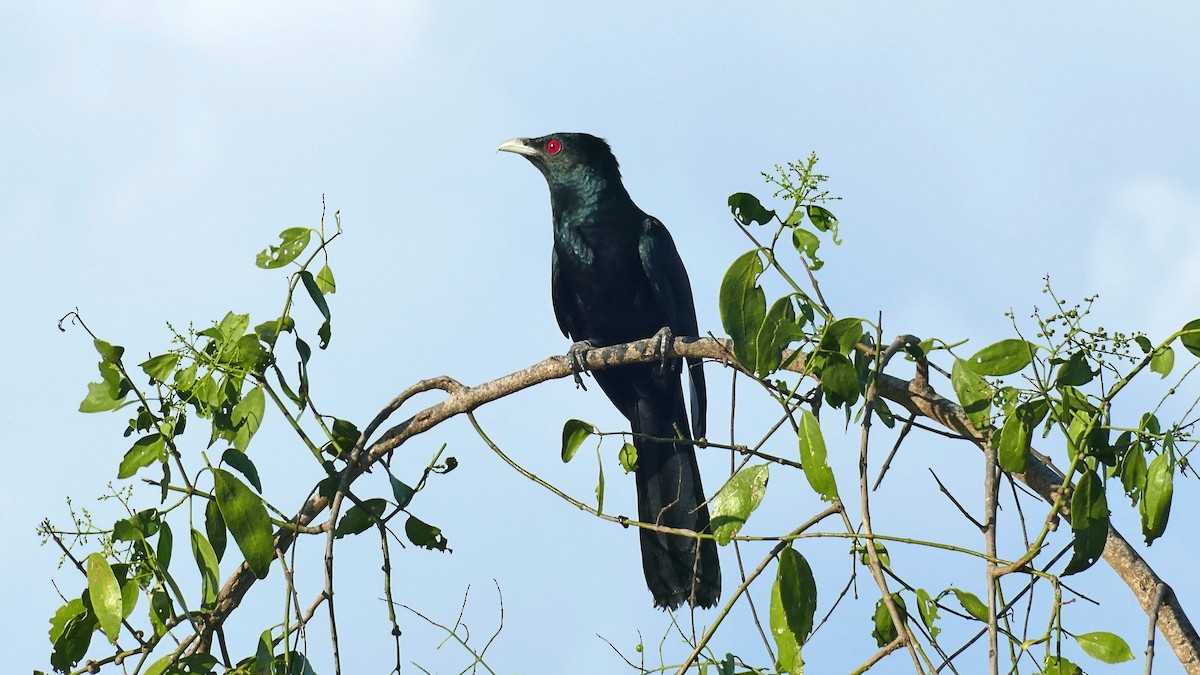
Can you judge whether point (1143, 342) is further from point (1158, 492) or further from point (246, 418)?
point (246, 418)

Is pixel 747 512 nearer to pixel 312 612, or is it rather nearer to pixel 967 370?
pixel 967 370

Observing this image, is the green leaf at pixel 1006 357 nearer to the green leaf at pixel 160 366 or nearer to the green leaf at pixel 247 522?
the green leaf at pixel 247 522

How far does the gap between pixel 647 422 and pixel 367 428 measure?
6.83 ft

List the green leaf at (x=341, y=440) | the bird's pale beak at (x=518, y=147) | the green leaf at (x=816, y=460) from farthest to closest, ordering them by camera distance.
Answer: the bird's pale beak at (x=518, y=147) < the green leaf at (x=341, y=440) < the green leaf at (x=816, y=460)

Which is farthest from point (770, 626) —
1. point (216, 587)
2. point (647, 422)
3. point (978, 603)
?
point (647, 422)

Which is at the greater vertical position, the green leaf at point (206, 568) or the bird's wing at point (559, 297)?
the bird's wing at point (559, 297)

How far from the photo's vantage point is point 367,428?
363 centimetres

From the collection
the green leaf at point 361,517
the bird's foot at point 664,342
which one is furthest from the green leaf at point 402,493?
the bird's foot at point 664,342

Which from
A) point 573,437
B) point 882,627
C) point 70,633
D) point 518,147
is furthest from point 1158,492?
point 518,147

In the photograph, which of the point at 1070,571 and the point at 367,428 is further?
the point at 367,428

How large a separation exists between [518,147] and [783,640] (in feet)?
12.9

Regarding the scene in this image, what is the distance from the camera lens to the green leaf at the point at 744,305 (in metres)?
2.44

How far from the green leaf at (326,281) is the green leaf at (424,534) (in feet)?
2.34

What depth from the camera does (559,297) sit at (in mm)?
5734
